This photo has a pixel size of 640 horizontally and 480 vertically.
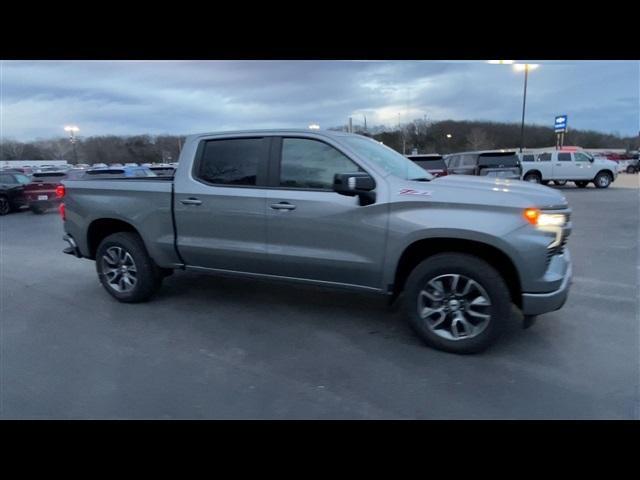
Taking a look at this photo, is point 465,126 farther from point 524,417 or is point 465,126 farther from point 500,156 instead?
point 524,417

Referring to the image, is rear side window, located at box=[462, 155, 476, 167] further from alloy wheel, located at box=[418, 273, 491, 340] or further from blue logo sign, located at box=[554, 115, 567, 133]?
blue logo sign, located at box=[554, 115, 567, 133]

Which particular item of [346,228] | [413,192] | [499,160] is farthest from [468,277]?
[499,160]

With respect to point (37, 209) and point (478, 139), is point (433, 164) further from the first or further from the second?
point (478, 139)

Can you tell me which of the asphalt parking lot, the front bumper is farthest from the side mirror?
the front bumper

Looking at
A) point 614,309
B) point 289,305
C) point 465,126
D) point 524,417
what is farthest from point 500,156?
point 465,126

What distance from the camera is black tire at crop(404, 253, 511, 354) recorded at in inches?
131

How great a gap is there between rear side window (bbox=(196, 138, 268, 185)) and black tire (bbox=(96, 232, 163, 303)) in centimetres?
122

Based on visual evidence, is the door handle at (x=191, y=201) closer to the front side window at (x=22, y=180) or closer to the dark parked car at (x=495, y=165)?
the dark parked car at (x=495, y=165)

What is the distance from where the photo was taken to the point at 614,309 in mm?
4434

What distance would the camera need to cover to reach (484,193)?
133 inches

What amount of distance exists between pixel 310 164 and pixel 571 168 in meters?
21.4

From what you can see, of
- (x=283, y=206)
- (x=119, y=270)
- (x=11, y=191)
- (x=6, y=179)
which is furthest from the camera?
(x=6, y=179)

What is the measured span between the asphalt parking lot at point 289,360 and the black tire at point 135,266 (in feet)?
0.49
